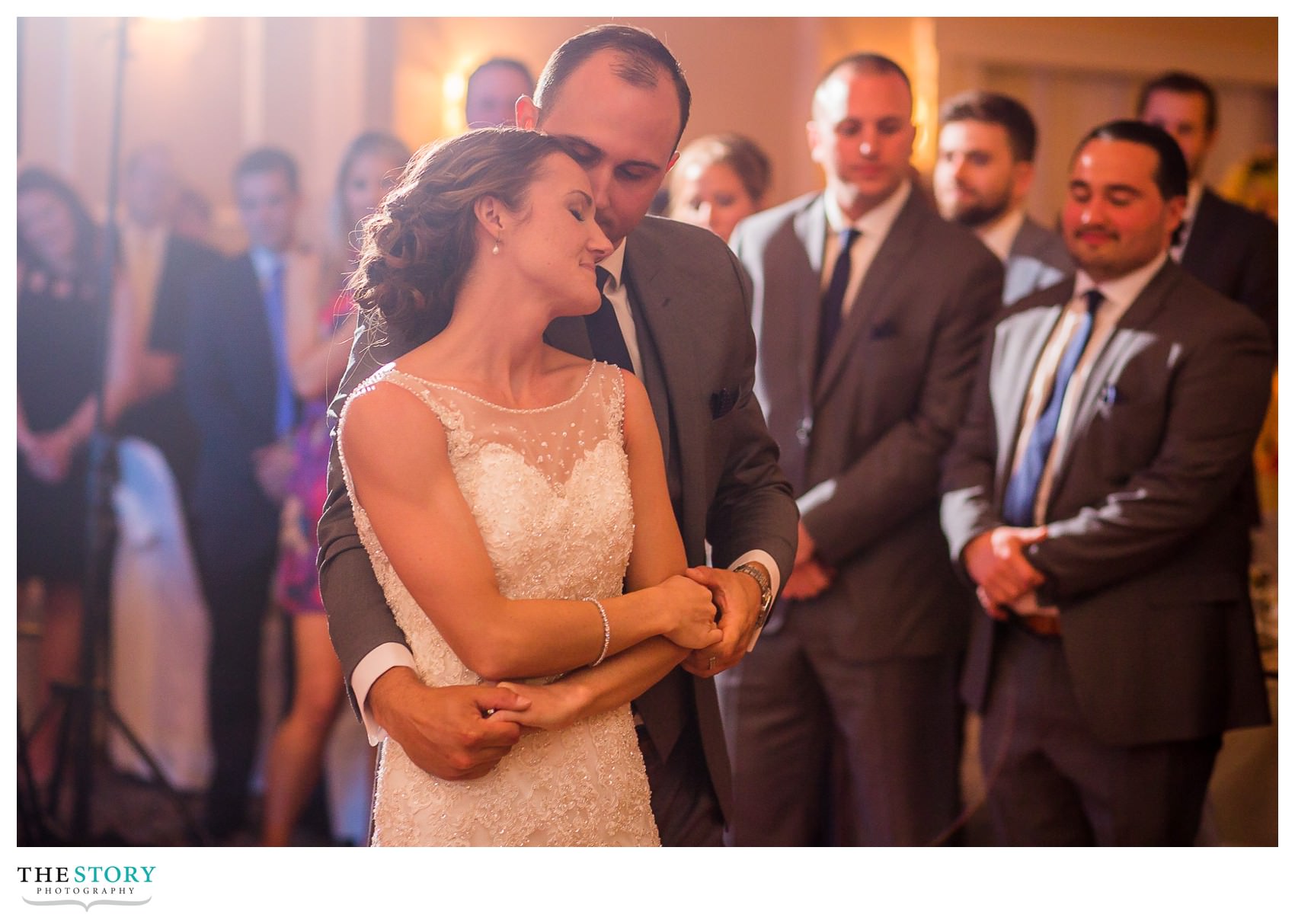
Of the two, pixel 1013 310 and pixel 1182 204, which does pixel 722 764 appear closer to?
pixel 1013 310

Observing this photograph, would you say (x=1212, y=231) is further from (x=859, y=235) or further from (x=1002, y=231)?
(x=859, y=235)

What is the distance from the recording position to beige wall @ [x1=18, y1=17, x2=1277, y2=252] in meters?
3.49

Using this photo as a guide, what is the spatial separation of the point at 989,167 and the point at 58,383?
2.49 m

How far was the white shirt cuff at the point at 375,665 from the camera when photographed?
4.71ft

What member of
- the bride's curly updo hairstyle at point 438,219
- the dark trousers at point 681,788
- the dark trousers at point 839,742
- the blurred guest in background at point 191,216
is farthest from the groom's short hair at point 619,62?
the blurred guest in background at point 191,216

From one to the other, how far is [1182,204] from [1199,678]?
98 centimetres

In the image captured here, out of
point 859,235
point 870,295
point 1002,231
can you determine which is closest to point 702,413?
point 870,295

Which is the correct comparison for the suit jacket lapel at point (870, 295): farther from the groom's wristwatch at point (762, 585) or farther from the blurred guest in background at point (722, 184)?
the groom's wristwatch at point (762, 585)

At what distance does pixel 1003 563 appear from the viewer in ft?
8.08

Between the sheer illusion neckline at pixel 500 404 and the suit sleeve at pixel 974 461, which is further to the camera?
the suit sleeve at pixel 974 461

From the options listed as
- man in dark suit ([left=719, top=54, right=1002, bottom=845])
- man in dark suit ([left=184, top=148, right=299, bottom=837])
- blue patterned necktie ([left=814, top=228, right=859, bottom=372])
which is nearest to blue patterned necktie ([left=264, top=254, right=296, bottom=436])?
man in dark suit ([left=184, top=148, right=299, bottom=837])

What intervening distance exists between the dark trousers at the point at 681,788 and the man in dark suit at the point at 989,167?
1.75 metres

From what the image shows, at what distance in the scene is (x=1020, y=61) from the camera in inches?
146
